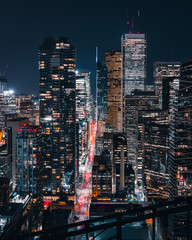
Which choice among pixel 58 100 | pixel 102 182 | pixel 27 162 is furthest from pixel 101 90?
pixel 27 162

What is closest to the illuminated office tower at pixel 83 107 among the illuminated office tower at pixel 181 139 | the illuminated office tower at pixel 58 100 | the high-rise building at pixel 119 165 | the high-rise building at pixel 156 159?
the high-rise building at pixel 119 165

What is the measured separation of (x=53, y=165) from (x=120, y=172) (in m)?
7.83

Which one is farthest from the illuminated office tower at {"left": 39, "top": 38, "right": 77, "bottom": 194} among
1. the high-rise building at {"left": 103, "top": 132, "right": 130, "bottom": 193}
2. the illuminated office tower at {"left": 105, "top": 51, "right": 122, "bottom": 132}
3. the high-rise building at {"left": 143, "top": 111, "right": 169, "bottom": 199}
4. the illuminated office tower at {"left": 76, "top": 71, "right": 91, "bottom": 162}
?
the illuminated office tower at {"left": 105, "top": 51, "right": 122, "bottom": 132}

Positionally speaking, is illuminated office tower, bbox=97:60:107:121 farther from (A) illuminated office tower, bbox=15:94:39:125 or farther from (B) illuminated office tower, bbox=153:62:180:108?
(A) illuminated office tower, bbox=15:94:39:125

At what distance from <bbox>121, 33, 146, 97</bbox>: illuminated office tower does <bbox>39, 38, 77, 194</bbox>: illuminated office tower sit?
83.3ft

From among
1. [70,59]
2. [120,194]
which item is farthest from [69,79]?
[120,194]

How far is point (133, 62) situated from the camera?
5819cm

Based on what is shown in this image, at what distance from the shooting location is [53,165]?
33.0 metres

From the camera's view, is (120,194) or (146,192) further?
(146,192)

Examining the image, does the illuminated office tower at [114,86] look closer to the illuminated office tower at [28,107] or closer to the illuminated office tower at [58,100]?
the illuminated office tower at [28,107]

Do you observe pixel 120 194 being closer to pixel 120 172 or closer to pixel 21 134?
pixel 120 172

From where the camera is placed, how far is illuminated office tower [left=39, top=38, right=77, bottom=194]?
33.6 meters

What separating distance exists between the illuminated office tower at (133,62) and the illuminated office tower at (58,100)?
2539 centimetres

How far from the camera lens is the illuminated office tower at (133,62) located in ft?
187
